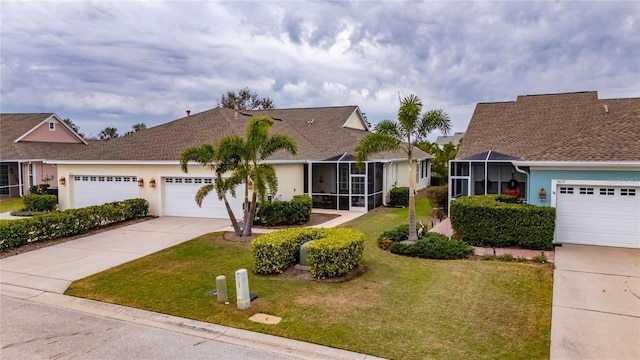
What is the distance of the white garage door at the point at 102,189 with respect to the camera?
1942 cm

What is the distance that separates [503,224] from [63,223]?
14.7 meters

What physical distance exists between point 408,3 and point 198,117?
14.1 meters

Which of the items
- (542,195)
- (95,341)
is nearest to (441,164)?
(542,195)

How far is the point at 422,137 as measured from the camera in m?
12.9

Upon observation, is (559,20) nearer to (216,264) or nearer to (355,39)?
(355,39)

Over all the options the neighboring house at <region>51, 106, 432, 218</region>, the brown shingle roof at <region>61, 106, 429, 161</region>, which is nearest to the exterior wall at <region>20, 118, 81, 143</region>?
the brown shingle roof at <region>61, 106, 429, 161</region>

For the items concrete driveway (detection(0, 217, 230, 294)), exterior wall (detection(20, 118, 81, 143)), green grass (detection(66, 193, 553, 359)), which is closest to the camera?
green grass (detection(66, 193, 553, 359))

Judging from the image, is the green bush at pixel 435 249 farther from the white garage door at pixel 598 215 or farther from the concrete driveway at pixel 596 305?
the white garage door at pixel 598 215

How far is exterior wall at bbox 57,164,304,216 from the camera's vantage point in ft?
60.5

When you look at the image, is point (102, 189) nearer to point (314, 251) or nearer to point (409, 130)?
point (314, 251)

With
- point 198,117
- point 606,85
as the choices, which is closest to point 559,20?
point 606,85

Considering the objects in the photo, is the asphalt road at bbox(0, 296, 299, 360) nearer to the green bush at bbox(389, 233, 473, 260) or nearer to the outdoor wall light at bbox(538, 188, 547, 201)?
the green bush at bbox(389, 233, 473, 260)

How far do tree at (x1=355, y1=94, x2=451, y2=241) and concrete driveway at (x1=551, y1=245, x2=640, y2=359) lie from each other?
4.46 metres

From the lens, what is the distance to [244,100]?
48781 mm
